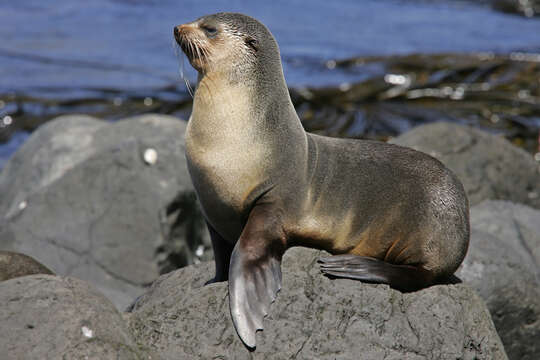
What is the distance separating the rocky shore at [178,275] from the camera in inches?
175

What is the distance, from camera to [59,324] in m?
4.25

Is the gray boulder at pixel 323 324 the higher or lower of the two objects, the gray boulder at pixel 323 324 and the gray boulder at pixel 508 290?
the higher

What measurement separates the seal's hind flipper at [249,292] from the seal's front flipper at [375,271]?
409mm

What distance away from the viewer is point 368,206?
519 centimetres

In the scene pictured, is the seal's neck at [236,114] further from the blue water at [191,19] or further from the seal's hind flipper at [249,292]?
the blue water at [191,19]

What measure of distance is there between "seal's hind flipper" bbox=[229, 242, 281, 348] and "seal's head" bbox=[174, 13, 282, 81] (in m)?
1.14

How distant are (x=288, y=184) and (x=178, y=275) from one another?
3.74ft

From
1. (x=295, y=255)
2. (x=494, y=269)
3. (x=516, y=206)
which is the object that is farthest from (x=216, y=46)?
(x=516, y=206)

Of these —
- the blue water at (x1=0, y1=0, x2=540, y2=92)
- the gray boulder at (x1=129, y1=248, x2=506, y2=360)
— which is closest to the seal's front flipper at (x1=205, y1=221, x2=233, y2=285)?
the gray boulder at (x1=129, y1=248, x2=506, y2=360)

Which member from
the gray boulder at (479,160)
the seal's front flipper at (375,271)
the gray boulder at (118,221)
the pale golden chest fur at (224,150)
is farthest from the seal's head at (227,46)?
the gray boulder at (479,160)

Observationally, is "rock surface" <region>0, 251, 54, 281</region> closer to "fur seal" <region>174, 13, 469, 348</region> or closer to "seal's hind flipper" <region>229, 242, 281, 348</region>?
"fur seal" <region>174, 13, 469, 348</region>

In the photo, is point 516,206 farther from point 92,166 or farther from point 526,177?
point 92,166

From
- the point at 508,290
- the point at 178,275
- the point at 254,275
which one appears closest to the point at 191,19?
the point at 508,290

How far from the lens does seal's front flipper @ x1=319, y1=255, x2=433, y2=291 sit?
4.88 meters
